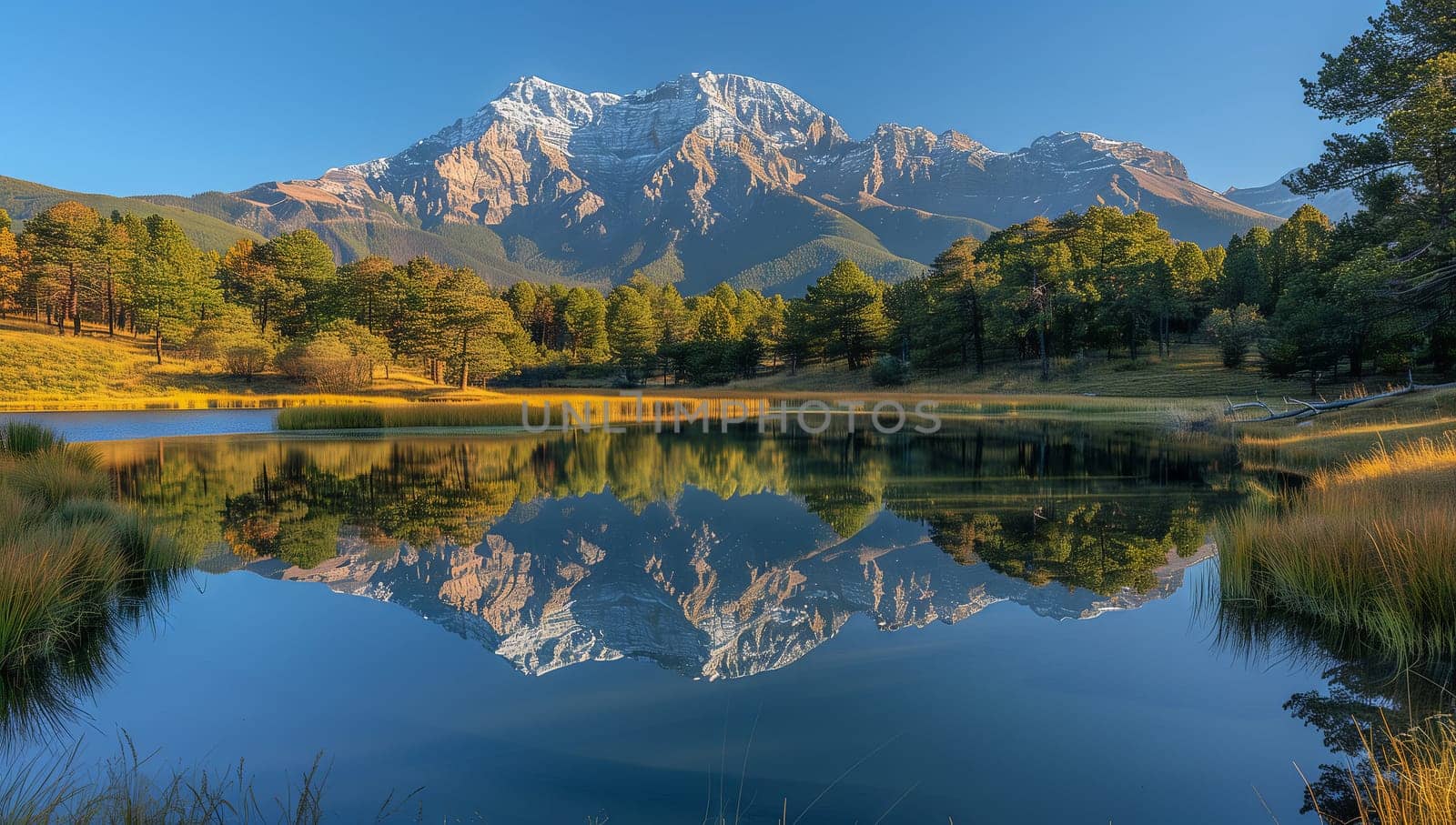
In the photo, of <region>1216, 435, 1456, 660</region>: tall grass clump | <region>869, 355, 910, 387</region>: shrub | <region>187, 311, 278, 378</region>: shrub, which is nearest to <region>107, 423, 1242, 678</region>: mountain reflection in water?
<region>1216, 435, 1456, 660</region>: tall grass clump

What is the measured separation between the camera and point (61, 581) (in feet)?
21.9

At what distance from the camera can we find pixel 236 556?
34.4ft

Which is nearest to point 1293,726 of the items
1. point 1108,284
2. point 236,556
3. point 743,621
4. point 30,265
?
point 743,621

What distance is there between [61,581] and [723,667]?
6.08m

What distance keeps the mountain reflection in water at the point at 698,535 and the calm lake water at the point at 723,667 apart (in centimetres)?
7

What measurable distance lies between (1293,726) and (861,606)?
155 inches

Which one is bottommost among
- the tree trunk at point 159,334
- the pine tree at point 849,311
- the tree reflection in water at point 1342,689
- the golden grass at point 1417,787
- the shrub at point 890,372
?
the tree reflection in water at point 1342,689

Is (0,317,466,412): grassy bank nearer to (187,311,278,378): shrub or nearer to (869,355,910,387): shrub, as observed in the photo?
(187,311,278,378): shrub

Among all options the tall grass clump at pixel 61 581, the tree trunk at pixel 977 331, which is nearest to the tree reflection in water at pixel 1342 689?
the tall grass clump at pixel 61 581

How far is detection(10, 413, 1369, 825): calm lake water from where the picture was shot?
4.53m

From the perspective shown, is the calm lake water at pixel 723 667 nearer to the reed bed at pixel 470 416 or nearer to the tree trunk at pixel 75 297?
the reed bed at pixel 470 416

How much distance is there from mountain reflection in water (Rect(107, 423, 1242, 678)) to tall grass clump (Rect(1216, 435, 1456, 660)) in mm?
993

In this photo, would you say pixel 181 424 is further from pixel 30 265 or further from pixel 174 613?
pixel 30 265

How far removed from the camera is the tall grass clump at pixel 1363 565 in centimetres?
614
